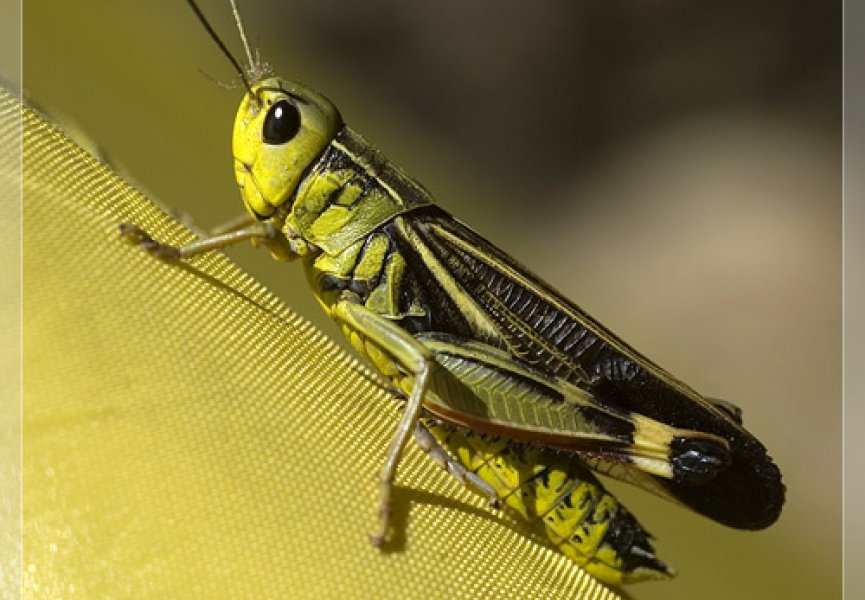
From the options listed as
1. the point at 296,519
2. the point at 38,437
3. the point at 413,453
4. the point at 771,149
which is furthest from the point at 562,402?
the point at 771,149

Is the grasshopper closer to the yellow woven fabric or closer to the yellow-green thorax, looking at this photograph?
the yellow-green thorax

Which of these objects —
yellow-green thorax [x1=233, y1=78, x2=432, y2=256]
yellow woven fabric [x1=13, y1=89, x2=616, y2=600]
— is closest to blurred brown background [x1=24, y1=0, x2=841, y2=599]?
yellow-green thorax [x1=233, y1=78, x2=432, y2=256]

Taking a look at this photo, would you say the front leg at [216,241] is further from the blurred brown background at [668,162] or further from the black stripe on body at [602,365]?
the blurred brown background at [668,162]

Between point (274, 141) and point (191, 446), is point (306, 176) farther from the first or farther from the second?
point (191, 446)

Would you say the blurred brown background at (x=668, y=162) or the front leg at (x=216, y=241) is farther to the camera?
the blurred brown background at (x=668, y=162)

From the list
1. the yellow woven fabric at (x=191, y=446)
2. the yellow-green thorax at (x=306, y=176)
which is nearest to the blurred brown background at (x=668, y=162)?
the yellow-green thorax at (x=306, y=176)

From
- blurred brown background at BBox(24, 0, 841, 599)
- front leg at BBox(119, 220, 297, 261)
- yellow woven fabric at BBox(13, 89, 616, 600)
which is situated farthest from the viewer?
blurred brown background at BBox(24, 0, 841, 599)

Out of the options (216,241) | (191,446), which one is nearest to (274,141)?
(216,241)
